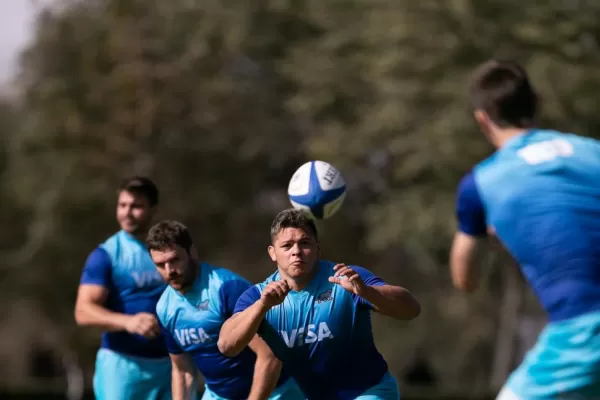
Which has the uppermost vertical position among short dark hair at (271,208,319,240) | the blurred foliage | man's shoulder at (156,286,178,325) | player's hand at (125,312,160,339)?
the blurred foliage

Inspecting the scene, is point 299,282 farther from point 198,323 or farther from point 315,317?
point 198,323

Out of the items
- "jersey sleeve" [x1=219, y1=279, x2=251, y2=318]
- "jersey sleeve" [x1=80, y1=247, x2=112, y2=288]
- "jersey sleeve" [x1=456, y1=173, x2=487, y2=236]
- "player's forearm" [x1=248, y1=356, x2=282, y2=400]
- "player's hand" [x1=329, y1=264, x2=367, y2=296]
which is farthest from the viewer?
"jersey sleeve" [x1=80, y1=247, x2=112, y2=288]

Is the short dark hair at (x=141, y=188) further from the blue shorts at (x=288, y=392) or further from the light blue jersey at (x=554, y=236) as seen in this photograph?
the light blue jersey at (x=554, y=236)

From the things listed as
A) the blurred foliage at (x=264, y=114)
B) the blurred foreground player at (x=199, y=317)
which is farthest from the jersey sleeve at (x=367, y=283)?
the blurred foliage at (x=264, y=114)

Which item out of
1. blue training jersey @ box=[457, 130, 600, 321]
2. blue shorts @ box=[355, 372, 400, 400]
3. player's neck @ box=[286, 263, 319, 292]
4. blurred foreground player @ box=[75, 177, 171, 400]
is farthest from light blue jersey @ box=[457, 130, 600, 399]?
blurred foreground player @ box=[75, 177, 171, 400]

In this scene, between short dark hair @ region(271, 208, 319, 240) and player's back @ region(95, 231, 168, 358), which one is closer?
short dark hair @ region(271, 208, 319, 240)

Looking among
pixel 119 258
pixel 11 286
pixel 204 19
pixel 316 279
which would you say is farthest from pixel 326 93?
pixel 316 279

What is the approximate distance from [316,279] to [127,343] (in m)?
2.86

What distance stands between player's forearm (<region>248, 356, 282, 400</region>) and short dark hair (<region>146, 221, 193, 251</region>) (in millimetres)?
1057

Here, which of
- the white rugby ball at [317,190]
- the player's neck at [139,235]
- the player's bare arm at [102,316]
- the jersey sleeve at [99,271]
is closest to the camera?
the white rugby ball at [317,190]

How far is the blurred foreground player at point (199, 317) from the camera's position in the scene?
24.8 feet

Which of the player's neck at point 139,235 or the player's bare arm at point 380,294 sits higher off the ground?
the player's neck at point 139,235

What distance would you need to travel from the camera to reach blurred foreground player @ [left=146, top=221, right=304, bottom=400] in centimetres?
757

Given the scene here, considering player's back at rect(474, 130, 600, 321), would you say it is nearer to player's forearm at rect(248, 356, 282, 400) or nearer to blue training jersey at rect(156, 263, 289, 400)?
player's forearm at rect(248, 356, 282, 400)
